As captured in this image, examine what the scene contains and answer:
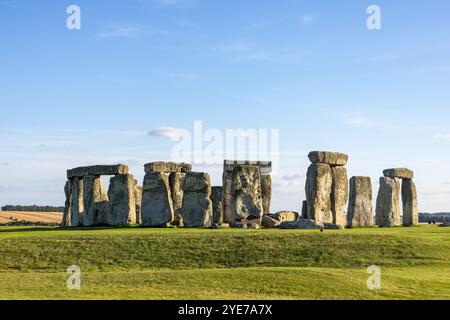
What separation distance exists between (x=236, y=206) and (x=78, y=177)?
1123 centimetres

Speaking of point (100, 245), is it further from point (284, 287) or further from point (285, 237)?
point (284, 287)

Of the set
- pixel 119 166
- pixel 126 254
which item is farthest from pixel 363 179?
pixel 126 254

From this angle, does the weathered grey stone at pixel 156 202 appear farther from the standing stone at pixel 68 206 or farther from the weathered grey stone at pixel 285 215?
the standing stone at pixel 68 206

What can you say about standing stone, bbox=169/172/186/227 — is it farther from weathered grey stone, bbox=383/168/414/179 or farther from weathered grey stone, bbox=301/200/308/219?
weathered grey stone, bbox=383/168/414/179

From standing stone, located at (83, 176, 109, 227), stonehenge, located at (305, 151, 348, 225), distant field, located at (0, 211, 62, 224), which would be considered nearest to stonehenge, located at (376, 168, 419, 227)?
stonehenge, located at (305, 151, 348, 225)

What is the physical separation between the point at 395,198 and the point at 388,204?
62 cm

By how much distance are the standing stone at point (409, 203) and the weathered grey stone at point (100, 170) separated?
50.0ft

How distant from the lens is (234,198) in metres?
32.7

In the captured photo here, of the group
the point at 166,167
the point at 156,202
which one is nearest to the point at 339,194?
the point at 156,202

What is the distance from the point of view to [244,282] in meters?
19.9

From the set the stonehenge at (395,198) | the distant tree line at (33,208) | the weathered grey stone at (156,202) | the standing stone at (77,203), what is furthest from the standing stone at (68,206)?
the distant tree line at (33,208)

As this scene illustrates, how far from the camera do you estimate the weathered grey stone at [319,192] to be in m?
33.5
